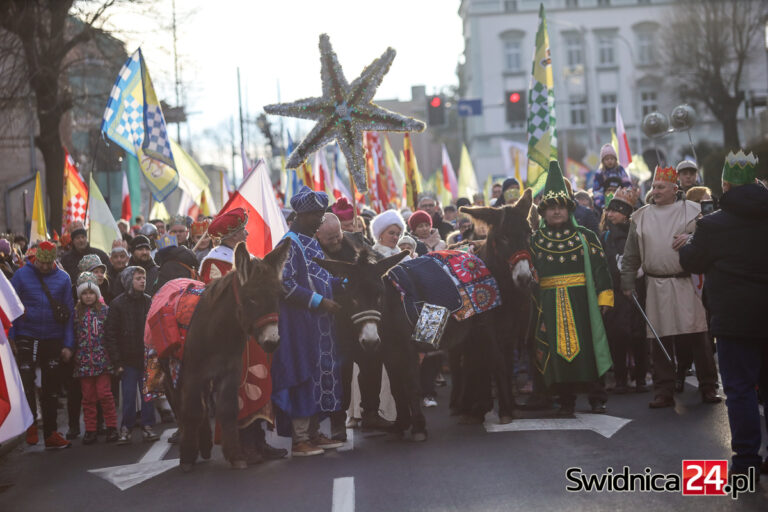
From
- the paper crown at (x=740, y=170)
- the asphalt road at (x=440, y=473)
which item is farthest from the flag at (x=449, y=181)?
the paper crown at (x=740, y=170)

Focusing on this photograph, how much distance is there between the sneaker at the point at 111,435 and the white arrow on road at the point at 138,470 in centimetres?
121

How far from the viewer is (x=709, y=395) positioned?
9.88m

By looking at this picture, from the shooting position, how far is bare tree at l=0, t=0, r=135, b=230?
26.0 meters

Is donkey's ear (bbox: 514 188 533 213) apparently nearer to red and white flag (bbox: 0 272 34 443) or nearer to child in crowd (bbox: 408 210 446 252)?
Result: child in crowd (bbox: 408 210 446 252)

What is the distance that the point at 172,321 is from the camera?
8531mm

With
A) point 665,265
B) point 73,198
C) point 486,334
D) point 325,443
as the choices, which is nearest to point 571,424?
point 486,334

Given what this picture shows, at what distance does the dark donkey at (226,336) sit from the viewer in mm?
7855

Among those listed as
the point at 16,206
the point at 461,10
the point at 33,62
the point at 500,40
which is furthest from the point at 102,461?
the point at 461,10

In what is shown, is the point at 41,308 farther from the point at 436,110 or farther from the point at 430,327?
the point at 436,110

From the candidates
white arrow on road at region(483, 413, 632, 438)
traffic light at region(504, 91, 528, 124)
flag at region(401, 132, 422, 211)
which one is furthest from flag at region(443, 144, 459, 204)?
white arrow on road at region(483, 413, 632, 438)

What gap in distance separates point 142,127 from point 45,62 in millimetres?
11538

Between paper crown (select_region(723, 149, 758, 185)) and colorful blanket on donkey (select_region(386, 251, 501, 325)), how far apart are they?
285 cm

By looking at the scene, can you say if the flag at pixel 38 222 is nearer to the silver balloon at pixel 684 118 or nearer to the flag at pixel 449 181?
the silver balloon at pixel 684 118

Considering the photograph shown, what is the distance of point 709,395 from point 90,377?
6.29 metres
